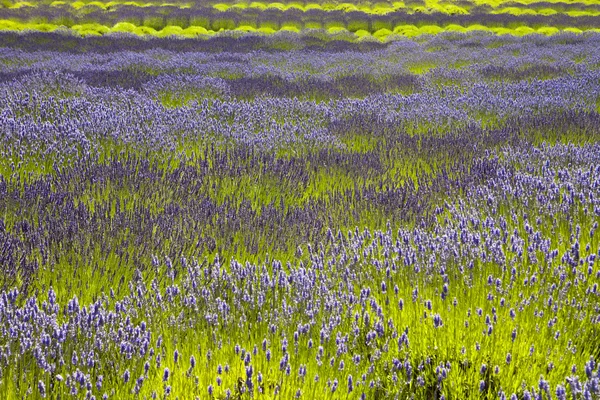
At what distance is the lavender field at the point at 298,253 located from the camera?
67.7 inches

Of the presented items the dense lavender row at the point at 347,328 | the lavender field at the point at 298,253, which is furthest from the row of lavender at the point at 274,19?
the dense lavender row at the point at 347,328

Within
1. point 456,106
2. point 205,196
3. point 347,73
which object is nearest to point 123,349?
point 205,196

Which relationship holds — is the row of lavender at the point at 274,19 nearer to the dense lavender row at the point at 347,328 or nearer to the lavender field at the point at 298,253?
the lavender field at the point at 298,253

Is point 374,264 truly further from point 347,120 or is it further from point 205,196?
point 347,120

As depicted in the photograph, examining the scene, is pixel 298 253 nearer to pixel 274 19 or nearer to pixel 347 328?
pixel 347 328

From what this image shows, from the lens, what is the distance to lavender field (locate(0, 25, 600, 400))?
172 centimetres

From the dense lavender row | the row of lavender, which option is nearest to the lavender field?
the dense lavender row

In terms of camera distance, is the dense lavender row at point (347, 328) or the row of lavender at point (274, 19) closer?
the dense lavender row at point (347, 328)

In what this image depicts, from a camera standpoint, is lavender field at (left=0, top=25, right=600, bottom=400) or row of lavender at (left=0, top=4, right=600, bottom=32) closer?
lavender field at (left=0, top=25, right=600, bottom=400)

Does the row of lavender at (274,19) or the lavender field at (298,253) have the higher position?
the row of lavender at (274,19)

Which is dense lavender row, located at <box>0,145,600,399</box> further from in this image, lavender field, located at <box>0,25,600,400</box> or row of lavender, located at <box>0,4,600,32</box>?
row of lavender, located at <box>0,4,600,32</box>

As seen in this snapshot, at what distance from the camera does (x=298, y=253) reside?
2795 mm

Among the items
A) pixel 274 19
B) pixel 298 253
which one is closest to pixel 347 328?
pixel 298 253

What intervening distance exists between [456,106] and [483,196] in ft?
11.7
